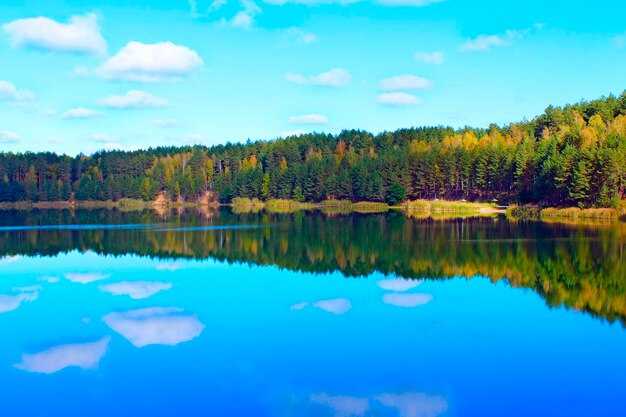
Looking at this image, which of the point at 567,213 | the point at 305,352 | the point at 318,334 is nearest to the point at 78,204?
the point at 567,213

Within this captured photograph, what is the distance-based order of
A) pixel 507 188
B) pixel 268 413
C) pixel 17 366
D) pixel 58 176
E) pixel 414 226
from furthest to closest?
pixel 58 176 < pixel 507 188 < pixel 414 226 < pixel 17 366 < pixel 268 413

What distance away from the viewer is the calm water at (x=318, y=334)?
12.2m

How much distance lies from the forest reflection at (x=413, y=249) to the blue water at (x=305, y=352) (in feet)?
8.84

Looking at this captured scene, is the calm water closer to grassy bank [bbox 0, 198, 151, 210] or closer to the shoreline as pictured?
the shoreline

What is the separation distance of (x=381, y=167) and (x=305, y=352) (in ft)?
277

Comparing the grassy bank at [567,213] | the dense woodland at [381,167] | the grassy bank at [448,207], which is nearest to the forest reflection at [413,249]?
the grassy bank at [567,213]

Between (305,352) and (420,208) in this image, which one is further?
(420,208)

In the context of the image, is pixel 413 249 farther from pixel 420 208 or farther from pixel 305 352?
pixel 420 208

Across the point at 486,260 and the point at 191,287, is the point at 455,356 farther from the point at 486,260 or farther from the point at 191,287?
the point at 486,260

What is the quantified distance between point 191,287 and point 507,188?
6790 centimetres

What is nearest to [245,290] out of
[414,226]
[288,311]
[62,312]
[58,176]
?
[288,311]

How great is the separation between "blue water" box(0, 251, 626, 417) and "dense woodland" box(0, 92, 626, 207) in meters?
46.1

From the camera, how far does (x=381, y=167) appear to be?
9825cm

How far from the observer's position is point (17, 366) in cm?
1434
